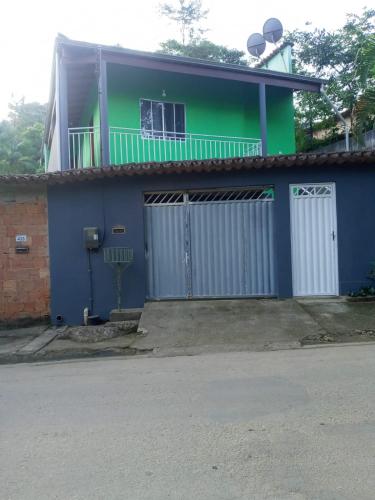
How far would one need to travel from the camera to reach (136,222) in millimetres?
9250

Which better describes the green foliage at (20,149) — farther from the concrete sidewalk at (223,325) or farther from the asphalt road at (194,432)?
the asphalt road at (194,432)

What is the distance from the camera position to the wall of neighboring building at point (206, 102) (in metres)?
12.6

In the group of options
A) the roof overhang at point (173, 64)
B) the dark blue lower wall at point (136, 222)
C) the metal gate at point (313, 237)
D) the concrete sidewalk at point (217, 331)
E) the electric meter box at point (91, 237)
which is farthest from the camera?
the roof overhang at point (173, 64)

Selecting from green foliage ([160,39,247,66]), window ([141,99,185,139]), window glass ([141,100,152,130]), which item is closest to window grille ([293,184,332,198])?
window ([141,99,185,139])

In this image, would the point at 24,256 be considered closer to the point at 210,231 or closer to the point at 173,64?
the point at 210,231

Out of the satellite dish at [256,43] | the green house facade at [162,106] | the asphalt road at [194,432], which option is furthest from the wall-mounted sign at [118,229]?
the satellite dish at [256,43]

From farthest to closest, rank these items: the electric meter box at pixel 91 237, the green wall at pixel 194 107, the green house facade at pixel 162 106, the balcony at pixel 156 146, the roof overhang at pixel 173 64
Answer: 1. the green wall at pixel 194 107
2. the balcony at pixel 156 146
3. the green house facade at pixel 162 106
4. the roof overhang at pixel 173 64
5. the electric meter box at pixel 91 237

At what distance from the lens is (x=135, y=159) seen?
12.1 metres

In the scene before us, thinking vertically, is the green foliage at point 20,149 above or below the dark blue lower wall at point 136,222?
above

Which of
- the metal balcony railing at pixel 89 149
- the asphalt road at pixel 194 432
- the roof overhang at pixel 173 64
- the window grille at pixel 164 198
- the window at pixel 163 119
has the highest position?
the roof overhang at pixel 173 64

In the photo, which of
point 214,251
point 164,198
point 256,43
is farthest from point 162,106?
point 214,251

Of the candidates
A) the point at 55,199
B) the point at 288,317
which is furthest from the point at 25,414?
the point at 55,199

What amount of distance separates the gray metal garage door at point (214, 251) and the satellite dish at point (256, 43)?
715 cm

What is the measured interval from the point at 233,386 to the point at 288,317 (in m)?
3.32
